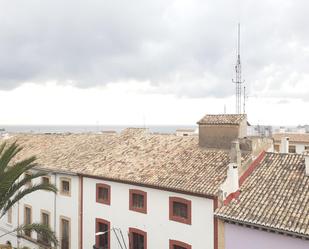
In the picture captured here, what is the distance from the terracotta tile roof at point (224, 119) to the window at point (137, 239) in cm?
793

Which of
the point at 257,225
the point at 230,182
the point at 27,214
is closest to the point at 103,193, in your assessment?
the point at 230,182

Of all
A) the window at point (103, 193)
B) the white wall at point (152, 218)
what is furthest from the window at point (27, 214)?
the window at point (103, 193)

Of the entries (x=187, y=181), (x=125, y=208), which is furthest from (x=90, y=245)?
(x=187, y=181)

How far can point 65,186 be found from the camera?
27.9 metres

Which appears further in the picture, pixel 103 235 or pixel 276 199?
pixel 103 235

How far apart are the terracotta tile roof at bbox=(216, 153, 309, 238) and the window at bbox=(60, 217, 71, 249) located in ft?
43.8

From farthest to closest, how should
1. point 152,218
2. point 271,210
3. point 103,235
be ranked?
point 103,235 → point 152,218 → point 271,210

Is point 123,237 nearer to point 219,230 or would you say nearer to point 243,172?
point 219,230

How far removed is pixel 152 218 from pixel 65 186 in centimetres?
908

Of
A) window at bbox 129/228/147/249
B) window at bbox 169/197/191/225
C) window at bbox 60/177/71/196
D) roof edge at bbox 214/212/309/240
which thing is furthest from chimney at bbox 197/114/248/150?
window at bbox 60/177/71/196

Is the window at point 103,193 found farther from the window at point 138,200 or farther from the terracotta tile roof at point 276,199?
the terracotta tile roof at point 276,199

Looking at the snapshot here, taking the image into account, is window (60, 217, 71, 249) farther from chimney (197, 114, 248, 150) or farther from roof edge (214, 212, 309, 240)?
roof edge (214, 212, 309, 240)

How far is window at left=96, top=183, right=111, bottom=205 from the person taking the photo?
24.4 meters

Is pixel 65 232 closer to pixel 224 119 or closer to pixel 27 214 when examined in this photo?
pixel 27 214
